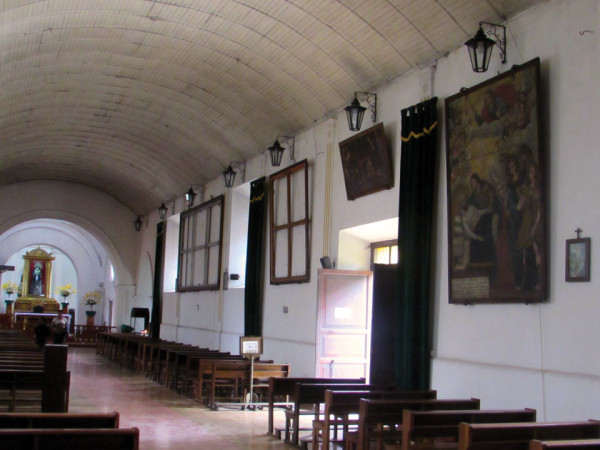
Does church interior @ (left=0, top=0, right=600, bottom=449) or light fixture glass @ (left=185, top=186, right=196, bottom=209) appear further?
light fixture glass @ (left=185, top=186, right=196, bottom=209)

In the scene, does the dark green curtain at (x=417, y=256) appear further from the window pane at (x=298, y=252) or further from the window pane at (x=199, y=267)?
the window pane at (x=199, y=267)

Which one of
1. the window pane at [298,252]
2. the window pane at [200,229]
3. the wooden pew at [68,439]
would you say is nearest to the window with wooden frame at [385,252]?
the window pane at [298,252]

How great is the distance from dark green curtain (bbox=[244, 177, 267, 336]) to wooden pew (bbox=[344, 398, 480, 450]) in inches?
307

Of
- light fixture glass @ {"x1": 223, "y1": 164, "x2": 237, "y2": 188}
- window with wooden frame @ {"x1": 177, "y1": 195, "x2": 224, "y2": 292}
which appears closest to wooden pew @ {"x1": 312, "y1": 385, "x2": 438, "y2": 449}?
light fixture glass @ {"x1": 223, "y1": 164, "x2": 237, "y2": 188}

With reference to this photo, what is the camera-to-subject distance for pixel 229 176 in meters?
16.2

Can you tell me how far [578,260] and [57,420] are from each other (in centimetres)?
477

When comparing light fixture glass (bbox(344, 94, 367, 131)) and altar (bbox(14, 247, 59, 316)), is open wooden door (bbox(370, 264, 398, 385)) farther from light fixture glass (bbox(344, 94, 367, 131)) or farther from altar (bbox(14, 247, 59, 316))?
altar (bbox(14, 247, 59, 316))

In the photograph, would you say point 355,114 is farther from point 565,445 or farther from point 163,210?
point 163,210

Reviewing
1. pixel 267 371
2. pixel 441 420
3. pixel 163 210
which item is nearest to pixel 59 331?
pixel 163 210

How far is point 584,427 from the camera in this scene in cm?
547

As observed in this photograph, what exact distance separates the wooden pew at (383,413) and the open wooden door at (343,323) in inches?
151

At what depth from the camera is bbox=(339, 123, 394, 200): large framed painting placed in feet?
33.5

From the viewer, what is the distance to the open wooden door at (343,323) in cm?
1094

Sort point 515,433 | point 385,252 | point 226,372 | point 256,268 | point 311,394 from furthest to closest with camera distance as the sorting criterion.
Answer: point 256,268, point 226,372, point 385,252, point 311,394, point 515,433
